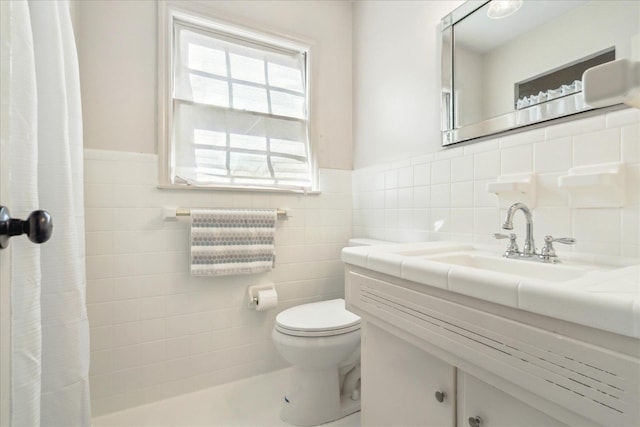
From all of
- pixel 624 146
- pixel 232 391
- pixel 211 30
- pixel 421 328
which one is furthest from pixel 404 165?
pixel 232 391

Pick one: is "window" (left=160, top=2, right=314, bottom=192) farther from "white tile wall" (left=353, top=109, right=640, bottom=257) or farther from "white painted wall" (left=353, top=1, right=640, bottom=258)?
"white tile wall" (left=353, top=109, right=640, bottom=257)

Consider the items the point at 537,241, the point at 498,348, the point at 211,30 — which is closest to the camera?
the point at 498,348

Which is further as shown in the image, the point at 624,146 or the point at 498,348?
the point at 624,146

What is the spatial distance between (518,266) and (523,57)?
77cm

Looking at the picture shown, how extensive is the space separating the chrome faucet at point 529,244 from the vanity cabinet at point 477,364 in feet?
1.35

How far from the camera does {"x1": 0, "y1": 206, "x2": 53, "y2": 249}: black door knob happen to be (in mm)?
395

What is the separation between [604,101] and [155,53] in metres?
1.78

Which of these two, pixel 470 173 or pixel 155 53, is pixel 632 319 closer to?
pixel 470 173

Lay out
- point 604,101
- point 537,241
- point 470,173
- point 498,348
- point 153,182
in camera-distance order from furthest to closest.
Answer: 1. point 153,182
2. point 470,173
3. point 537,241
4. point 498,348
5. point 604,101

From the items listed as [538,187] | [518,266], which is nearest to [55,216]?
[518,266]

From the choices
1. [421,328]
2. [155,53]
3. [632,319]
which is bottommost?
[421,328]

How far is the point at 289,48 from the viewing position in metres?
1.83

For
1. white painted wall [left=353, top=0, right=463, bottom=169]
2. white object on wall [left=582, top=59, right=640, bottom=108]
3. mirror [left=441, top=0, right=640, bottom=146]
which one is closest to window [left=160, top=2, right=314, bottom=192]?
white painted wall [left=353, top=0, right=463, bottom=169]

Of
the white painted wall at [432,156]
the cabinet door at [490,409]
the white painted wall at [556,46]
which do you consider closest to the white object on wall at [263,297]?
the white painted wall at [432,156]
